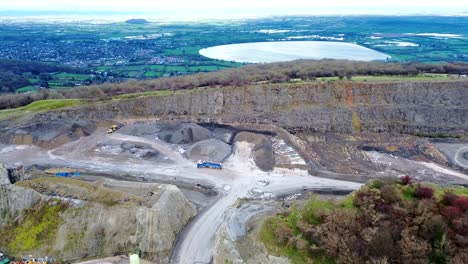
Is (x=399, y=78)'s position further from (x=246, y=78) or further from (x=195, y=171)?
(x=195, y=171)

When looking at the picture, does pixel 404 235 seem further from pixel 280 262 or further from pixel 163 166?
pixel 163 166

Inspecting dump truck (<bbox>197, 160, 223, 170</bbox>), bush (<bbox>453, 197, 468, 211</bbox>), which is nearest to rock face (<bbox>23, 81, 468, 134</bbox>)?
dump truck (<bbox>197, 160, 223, 170</bbox>)

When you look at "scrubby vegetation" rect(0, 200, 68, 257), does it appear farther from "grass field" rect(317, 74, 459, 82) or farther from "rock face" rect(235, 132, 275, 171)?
→ "grass field" rect(317, 74, 459, 82)

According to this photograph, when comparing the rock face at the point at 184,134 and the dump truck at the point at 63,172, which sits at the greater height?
the rock face at the point at 184,134

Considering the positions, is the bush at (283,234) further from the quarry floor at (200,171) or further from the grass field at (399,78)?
the grass field at (399,78)

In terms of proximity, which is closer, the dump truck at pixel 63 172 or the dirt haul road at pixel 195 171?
the dirt haul road at pixel 195 171

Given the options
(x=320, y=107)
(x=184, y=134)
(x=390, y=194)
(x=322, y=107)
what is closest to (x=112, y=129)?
(x=184, y=134)

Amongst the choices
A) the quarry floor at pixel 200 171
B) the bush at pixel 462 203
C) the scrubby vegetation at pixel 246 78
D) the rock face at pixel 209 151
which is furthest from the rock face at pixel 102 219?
the scrubby vegetation at pixel 246 78
